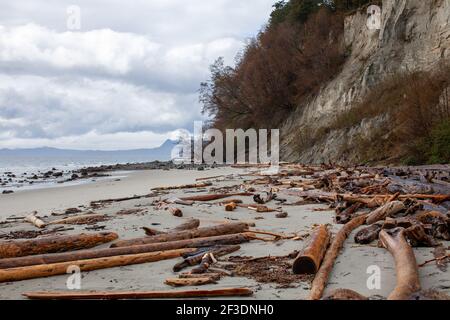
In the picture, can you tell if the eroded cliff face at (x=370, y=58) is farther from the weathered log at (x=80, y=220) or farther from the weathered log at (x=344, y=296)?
the weathered log at (x=344, y=296)

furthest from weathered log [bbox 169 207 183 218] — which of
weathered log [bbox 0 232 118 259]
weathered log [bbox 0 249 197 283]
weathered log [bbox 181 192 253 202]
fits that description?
weathered log [bbox 0 249 197 283]

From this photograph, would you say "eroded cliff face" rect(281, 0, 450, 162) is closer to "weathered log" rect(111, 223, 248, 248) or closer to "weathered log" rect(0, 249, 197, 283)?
"weathered log" rect(111, 223, 248, 248)

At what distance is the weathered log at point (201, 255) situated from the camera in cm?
522

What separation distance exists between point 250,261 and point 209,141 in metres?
52.9

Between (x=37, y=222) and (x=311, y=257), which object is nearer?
(x=311, y=257)

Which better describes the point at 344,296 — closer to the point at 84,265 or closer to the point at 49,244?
the point at 84,265

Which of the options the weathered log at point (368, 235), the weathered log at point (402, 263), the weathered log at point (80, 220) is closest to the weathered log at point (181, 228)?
the weathered log at point (80, 220)

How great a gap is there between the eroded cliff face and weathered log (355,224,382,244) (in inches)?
901

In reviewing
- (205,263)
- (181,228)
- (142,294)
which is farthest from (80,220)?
(142,294)

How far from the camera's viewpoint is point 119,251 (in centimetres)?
581

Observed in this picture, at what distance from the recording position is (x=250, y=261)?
215 inches

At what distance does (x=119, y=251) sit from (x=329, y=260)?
2.49m
